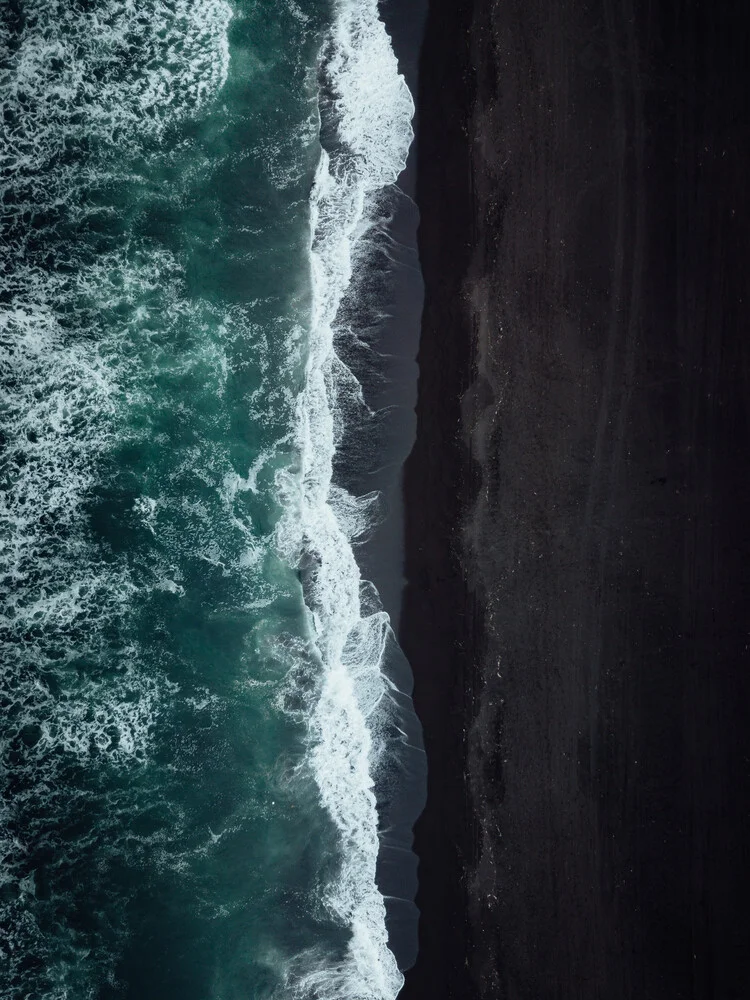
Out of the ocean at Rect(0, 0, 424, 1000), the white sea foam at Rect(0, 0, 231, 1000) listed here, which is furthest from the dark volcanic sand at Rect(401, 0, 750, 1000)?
the white sea foam at Rect(0, 0, 231, 1000)

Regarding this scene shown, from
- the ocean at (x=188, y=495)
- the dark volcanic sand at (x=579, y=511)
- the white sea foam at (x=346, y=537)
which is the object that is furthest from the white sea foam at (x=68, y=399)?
the dark volcanic sand at (x=579, y=511)

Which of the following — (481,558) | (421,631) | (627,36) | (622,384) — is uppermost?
(627,36)

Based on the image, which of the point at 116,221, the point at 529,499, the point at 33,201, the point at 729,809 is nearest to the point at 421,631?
the point at 529,499

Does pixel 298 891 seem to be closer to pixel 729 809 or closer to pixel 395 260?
pixel 729 809

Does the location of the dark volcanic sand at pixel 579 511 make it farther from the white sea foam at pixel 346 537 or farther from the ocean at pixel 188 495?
the ocean at pixel 188 495

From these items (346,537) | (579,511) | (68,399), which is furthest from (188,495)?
(579,511)

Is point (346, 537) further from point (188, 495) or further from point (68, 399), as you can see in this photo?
point (68, 399)

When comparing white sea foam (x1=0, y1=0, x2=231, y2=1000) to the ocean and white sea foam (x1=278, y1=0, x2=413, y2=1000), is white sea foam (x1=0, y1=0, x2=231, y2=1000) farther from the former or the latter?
white sea foam (x1=278, y1=0, x2=413, y2=1000)
